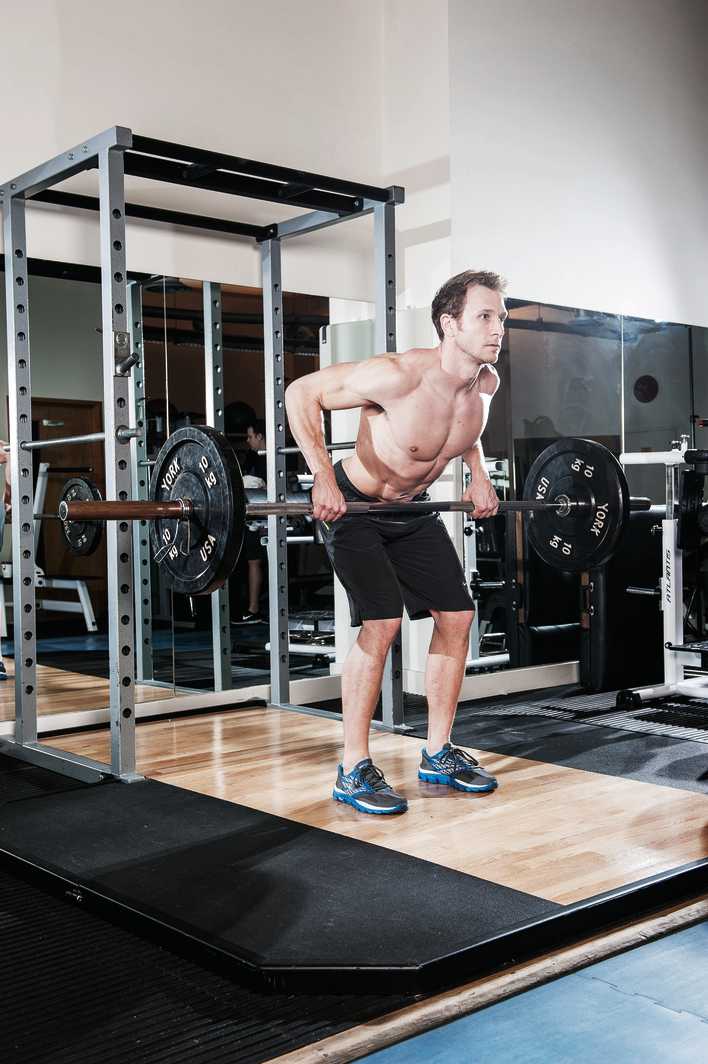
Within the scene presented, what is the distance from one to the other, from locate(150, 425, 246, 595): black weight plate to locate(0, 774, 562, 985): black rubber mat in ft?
2.08

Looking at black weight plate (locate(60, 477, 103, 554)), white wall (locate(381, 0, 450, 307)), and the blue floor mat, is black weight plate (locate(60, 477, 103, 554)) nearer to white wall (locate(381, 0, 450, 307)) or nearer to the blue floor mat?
white wall (locate(381, 0, 450, 307))

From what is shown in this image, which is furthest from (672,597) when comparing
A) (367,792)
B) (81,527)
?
(81,527)

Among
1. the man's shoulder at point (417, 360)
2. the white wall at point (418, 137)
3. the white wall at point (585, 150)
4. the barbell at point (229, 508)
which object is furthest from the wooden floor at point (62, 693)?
the white wall at point (585, 150)

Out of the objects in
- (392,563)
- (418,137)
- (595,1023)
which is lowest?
(595,1023)

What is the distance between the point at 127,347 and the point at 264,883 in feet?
5.36

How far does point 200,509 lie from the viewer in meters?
2.90

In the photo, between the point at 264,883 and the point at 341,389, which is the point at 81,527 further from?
the point at 264,883

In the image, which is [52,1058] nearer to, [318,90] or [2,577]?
[2,577]

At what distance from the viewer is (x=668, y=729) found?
4062 millimetres

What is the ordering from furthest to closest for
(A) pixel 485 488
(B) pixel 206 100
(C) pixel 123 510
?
(B) pixel 206 100 < (A) pixel 485 488 < (C) pixel 123 510

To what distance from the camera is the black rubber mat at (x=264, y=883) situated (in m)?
2.03

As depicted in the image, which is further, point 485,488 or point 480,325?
point 485,488

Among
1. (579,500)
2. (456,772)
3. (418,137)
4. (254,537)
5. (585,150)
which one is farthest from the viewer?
(585,150)

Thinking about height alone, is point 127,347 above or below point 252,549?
above
